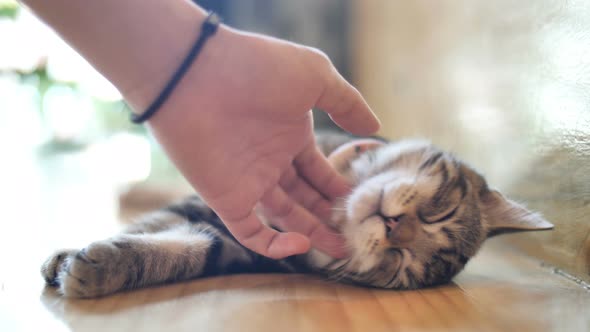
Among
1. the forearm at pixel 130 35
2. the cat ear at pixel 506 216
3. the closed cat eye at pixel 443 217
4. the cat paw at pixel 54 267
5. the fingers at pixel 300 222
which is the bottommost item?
the cat paw at pixel 54 267

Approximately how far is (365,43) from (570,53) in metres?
1.72

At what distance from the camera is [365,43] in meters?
2.86

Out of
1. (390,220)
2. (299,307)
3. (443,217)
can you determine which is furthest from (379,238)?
(299,307)

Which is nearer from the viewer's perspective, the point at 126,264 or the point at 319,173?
the point at 126,264

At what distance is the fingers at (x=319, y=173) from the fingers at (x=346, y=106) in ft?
0.54

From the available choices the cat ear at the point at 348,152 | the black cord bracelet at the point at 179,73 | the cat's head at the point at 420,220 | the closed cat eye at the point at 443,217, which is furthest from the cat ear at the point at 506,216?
the black cord bracelet at the point at 179,73

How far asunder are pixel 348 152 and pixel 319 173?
0.24 m

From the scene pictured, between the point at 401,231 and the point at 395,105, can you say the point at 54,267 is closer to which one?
the point at 401,231

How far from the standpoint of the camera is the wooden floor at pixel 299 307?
86 cm

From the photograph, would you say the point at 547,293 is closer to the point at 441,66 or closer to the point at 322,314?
the point at 322,314

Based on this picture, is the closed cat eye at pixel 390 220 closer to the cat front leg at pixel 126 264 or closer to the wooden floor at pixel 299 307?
the wooden floor at pixel 299 307

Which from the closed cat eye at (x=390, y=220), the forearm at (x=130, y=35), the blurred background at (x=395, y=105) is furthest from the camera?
the blurred background at (x=395, y=105)

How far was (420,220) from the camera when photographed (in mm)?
1191

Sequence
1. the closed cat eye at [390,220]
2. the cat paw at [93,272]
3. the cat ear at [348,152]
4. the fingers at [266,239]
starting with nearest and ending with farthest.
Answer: the cat paw at [93,272]
the fingers at [266,239]
the closed cat eye at [390,220]
the cat ear at [348,152]
